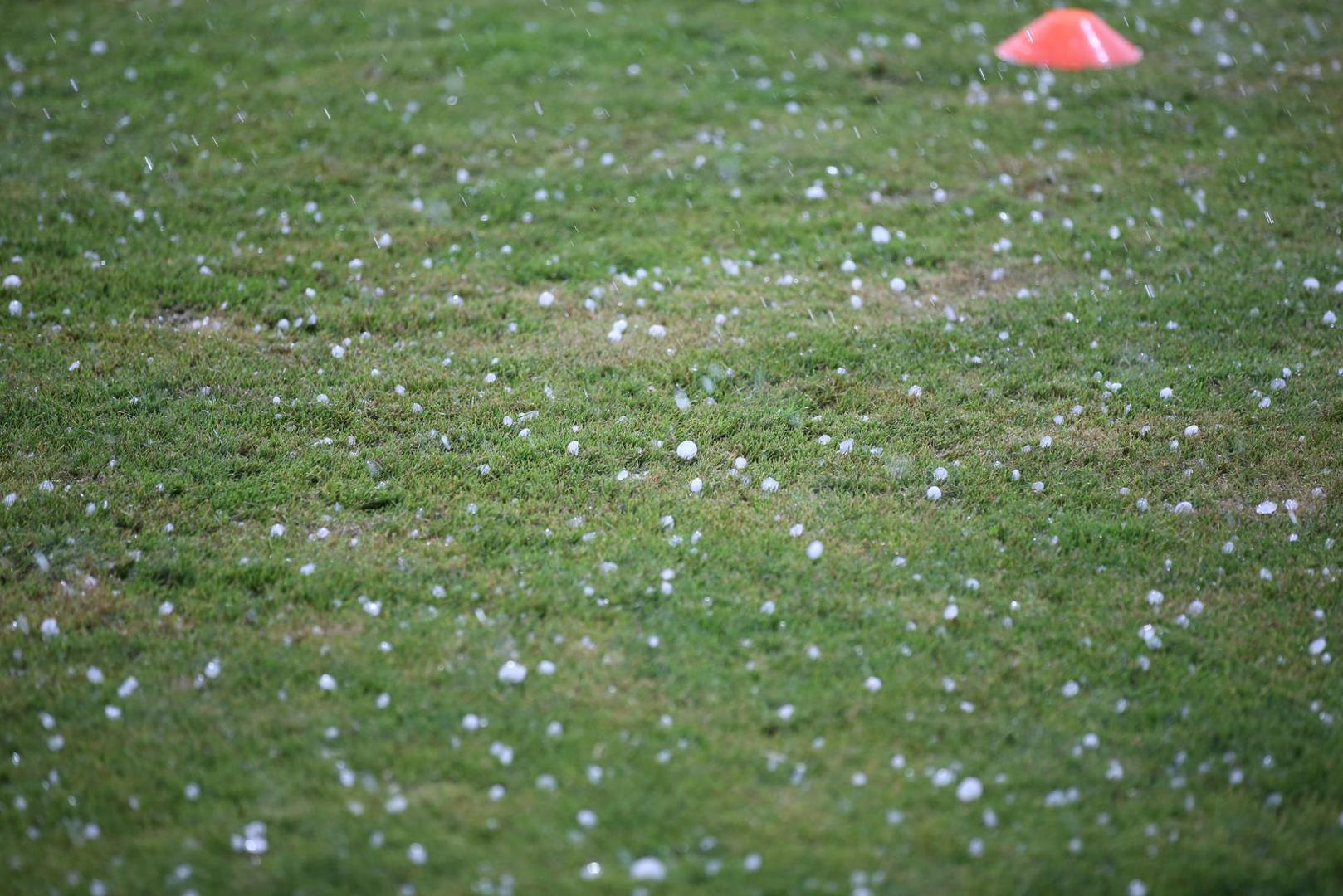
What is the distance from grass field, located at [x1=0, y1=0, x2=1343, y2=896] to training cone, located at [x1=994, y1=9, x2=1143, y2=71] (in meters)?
0.37

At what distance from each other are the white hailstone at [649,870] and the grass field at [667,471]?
5 centimetres

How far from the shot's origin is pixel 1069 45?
780 cm

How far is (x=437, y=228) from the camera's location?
6660 millimetres

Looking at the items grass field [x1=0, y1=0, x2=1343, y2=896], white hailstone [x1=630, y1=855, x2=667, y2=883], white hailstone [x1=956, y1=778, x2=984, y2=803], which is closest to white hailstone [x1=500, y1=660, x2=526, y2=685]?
grass field [x1=0, y1=0, x2=1343, y2=896]

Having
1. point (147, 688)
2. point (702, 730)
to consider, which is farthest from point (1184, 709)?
point (147, 688)

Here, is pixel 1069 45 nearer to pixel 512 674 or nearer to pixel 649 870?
pixel 512 674

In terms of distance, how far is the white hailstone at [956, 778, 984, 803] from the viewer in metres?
3.32

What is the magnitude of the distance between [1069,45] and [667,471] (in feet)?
16.7

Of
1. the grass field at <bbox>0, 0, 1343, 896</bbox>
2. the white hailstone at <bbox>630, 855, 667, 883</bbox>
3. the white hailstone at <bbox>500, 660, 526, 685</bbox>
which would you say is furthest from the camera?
the white hailstone at <bbox>500, 660, 526, 685</bbox>

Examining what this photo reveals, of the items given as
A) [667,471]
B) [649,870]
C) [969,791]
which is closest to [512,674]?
[649,870]

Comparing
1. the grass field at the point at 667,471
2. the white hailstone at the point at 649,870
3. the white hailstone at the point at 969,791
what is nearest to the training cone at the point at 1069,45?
the grass field at the point at 667,471

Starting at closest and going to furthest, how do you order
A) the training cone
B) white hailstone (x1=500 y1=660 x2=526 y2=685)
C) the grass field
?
the grass field < white hailstone (x1=500 y1=660 x2=526 y2=685) < the training cone

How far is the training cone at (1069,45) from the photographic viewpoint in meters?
7.74

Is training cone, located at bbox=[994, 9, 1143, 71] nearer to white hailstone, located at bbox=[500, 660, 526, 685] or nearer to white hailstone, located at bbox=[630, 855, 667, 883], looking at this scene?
white hailstone, located at bbox=[500, 660, 526, 685]
